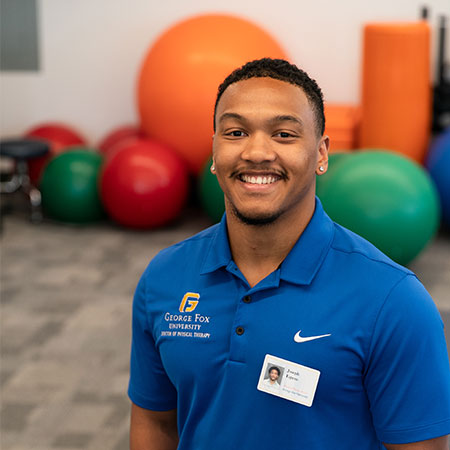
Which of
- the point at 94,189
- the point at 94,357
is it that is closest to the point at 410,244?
the point at 94,357

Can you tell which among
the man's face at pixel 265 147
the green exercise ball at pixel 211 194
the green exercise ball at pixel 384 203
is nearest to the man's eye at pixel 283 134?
the man's face at pixel 265 147

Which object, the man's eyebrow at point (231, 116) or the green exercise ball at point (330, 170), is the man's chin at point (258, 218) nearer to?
the man's eyebrow at point (231, 116)

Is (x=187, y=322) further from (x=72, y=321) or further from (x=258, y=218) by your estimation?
(x=72, y=321)

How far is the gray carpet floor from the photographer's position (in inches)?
108

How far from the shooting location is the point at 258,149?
3.67ft

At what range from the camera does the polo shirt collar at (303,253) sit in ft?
3.78

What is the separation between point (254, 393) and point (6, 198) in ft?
16.8

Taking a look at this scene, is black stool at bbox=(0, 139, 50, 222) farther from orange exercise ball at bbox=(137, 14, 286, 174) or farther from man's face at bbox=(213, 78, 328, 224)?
man's face at bbox=(213, 78, 328, 224)

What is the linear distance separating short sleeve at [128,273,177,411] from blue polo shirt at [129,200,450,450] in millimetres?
18

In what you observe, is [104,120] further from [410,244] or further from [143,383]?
[143,383]

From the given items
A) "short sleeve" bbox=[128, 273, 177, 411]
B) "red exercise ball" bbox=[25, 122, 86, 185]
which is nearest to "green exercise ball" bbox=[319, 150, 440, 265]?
"red exercise ball" bbox=[25, 122, 86, 185]

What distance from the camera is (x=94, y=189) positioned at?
511cm

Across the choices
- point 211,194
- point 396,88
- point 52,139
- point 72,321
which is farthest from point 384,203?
point 52,139

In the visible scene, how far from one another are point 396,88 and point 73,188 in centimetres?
221
